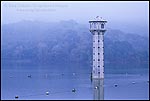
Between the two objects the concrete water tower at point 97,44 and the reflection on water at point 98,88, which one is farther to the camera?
the reflection on water at point 98,88

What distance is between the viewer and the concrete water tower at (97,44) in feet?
125

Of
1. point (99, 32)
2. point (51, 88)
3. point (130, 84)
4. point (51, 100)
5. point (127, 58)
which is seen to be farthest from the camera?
point (127, 58)

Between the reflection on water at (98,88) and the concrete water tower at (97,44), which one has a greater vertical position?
the concrete water tower at (97,44)

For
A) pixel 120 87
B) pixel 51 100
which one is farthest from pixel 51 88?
pixel 51 100

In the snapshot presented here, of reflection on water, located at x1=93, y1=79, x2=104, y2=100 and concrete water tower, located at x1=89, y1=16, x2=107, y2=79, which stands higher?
concrete water tower, located at x1=89, y1=16, x2=107, y2=79

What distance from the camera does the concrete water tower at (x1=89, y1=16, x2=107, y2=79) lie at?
38.2m

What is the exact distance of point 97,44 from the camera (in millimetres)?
38250

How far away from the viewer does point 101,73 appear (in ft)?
126

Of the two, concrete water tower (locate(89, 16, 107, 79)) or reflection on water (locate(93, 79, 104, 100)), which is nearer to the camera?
concrete water tower (locate(89, 16, 107, 79))

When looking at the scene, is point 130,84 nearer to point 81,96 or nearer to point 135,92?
point 135,92

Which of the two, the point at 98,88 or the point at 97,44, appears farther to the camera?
the point at 98,88

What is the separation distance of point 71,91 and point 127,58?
135m

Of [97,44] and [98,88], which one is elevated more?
[97,44]

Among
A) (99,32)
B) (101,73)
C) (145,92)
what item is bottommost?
(145,92)
